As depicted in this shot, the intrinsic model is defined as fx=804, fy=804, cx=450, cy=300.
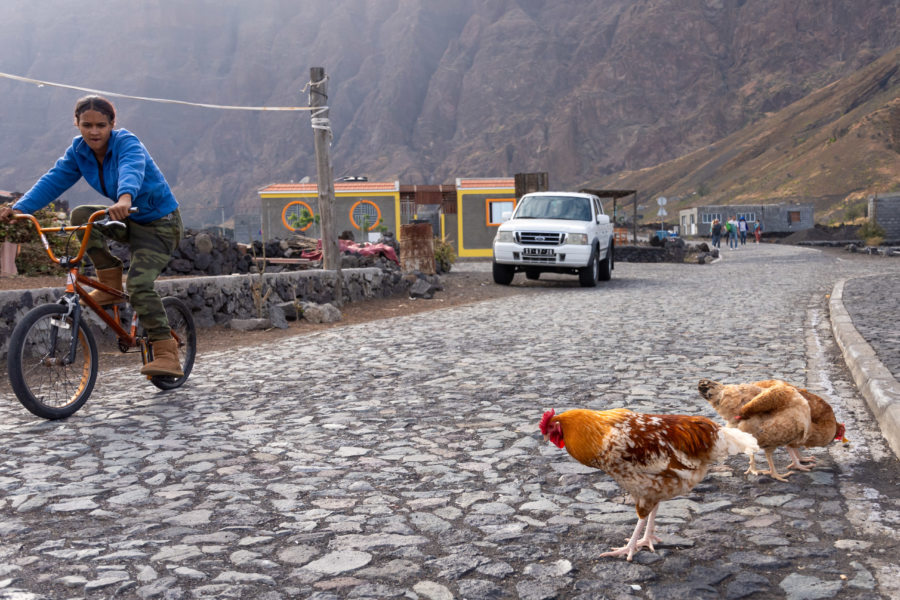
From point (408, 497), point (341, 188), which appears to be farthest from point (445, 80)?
point (408, 497)

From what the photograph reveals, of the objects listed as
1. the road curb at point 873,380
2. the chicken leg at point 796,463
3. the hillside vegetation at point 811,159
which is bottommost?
the chicken leg at point 796,463

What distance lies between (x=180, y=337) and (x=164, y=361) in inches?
26.5

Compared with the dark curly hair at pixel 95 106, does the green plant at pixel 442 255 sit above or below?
below

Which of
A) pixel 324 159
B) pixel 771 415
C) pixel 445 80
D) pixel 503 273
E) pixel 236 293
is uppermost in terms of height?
pixel 445 80

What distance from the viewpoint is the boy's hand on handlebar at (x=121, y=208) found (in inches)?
202

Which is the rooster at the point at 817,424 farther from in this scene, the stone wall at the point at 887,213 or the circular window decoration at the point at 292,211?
the stone wall at the point at 887,213

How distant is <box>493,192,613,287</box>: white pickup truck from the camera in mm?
17125

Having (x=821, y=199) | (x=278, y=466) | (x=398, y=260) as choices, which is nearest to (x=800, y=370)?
(x=278, y=466)

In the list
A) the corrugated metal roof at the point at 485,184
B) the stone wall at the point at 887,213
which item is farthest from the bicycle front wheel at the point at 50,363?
the stone wall at the point at 887,213

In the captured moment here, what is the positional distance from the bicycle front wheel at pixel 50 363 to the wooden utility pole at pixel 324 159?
25.2 feet

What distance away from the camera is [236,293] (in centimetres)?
1163

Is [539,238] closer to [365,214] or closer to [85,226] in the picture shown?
[85,226]

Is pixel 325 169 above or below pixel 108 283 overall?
above

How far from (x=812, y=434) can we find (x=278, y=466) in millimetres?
2808
